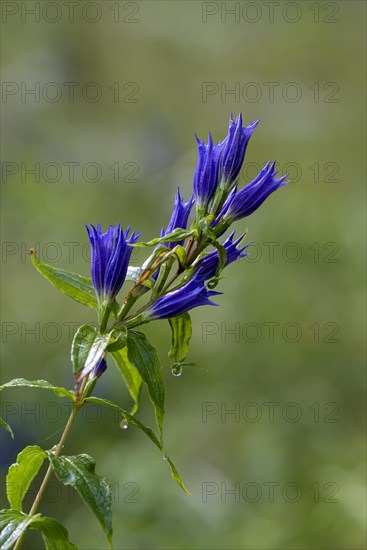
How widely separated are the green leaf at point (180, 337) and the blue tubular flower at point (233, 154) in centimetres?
15

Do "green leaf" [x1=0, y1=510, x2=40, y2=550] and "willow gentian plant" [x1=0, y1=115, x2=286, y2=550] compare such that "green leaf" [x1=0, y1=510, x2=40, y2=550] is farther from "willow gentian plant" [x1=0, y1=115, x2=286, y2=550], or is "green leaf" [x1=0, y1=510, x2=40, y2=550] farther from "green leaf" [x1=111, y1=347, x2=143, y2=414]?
"green leaf" [x1=111, y1=347, x2=143, y2=414]

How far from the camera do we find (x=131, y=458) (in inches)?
104

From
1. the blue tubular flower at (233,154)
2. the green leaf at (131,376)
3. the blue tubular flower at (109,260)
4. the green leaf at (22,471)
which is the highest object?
the blue tubular flower at (233,154)

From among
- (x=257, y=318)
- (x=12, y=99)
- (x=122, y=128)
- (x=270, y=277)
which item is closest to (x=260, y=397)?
(x=257, y=318)

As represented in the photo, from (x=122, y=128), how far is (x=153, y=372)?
4000 millimetres

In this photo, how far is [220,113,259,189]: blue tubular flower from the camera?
87cm

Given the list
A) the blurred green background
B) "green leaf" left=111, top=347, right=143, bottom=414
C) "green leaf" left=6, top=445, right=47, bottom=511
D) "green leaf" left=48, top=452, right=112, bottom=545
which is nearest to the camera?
"green leaf" left=48, top=452, right=112, bottom=545

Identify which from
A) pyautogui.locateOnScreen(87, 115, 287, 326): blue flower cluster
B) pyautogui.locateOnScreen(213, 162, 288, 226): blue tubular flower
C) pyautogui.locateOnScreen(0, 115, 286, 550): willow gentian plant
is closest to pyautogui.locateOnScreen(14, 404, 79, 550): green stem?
pyautogui.locateOnScreen(0, 115, 286, 550): willow gentian plant

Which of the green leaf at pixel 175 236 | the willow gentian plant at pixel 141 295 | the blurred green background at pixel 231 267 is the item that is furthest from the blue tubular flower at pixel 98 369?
the blurred green background at pixel 231 267

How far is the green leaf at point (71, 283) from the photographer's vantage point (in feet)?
2.89

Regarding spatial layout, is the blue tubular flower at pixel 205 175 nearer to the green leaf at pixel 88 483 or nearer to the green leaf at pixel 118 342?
the green leaf at pixel 118 342

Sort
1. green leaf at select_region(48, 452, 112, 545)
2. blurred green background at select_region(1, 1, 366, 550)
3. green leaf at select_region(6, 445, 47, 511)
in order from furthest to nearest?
blurred green background at select_region(1, 1, 366, 550) < green leaf at select_region(6, 445, 47, 511) < green leaf at select_region(48, 452, 112, 545)

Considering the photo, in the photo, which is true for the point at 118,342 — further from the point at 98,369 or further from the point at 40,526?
the point at 40,526

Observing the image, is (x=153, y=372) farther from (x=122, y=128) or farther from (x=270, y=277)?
(x=122, y=128)
